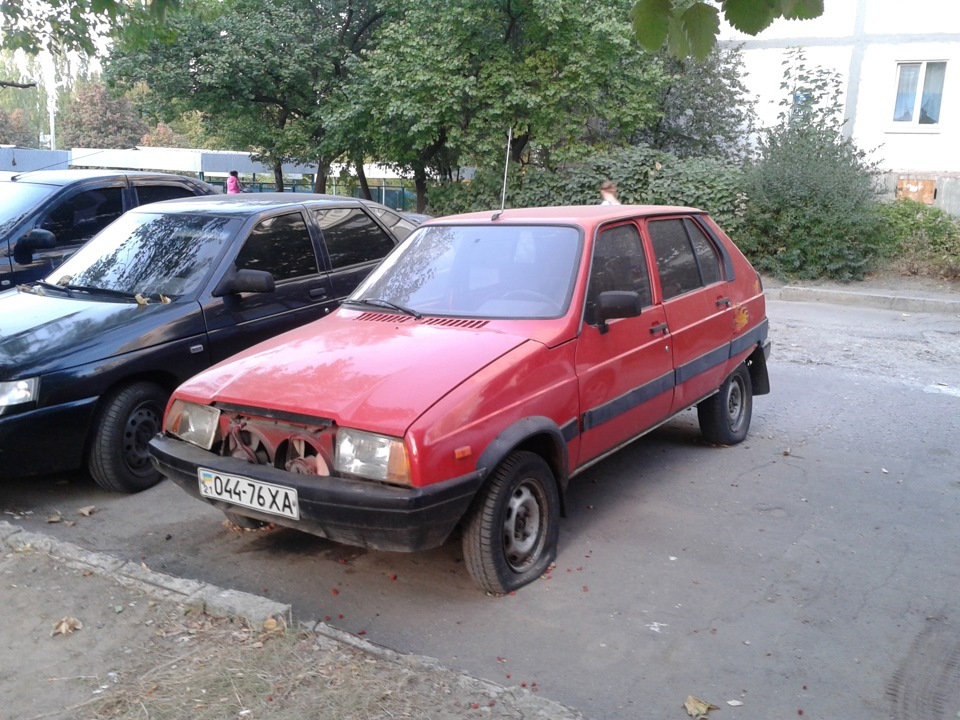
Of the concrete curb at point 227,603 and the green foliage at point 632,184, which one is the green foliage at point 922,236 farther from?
the concrete curb at point 227,603

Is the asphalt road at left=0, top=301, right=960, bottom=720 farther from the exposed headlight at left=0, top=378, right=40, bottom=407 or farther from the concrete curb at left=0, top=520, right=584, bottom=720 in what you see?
the exposed headlight at left=0, top=378, right=40, bottom=407

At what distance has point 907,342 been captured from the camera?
10.5m

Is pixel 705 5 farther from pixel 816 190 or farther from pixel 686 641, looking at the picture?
pixel 816 190

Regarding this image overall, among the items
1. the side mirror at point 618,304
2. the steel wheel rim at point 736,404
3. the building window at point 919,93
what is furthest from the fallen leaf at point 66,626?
the building window at point 919,93

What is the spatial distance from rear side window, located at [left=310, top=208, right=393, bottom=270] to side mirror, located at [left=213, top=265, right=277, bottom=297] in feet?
3.64

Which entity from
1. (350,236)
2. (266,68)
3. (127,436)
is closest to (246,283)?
(127,436)

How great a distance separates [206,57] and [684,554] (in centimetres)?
1790

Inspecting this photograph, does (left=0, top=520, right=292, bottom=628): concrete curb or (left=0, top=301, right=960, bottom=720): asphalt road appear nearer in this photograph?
(left=0, top=301, right=960, bottom=720): asphalt road

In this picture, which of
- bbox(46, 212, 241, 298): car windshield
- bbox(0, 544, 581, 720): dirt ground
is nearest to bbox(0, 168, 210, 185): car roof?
bbox(46, 212, 241, 298): car windshield

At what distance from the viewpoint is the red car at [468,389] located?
3887 millimetres

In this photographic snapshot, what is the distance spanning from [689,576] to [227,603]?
222cm

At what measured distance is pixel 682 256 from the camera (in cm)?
596

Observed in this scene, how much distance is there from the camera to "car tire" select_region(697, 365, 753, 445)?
21.3ft

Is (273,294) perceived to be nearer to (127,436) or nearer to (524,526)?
(127,436)
